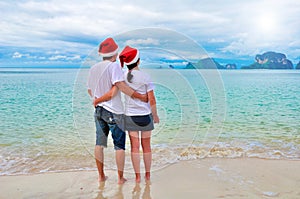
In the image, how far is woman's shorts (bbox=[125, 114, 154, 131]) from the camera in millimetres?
3724

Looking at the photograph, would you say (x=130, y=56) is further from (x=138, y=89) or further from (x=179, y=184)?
(x=179, y=184)

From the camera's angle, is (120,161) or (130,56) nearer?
(130,56)

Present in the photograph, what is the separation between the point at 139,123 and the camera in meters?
3.74

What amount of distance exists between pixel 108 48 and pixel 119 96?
0.58m

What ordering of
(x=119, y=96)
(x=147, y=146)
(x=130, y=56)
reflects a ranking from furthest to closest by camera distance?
(x=147, y=146)
(x=119, y=96)
(x=130, y=56)

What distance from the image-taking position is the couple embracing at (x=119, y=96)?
365 cm

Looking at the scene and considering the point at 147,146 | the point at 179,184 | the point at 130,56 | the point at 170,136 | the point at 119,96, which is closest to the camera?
the point at 130,56

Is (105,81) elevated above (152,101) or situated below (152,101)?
above

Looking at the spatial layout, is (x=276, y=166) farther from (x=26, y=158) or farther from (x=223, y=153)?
(x=26, y=158)

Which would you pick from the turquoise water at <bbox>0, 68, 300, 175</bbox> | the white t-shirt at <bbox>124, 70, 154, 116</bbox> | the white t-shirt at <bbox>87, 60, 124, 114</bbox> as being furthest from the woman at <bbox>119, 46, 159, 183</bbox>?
the turquoise water at <bbox>0, 68, 300, 175</bbox>

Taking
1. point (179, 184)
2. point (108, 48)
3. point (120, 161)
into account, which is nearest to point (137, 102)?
point (108, 48)

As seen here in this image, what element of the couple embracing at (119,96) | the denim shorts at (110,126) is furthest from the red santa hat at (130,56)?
the denim shorts at (110,126)

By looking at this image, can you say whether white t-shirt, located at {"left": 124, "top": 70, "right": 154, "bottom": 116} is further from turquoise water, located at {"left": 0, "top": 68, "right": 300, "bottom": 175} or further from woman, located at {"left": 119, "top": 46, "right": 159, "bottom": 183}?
turquoise water, located at {"left": 0, "top": 68, "right": 300, "bottom": 175}

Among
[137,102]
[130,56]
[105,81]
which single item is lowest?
[137,102]
